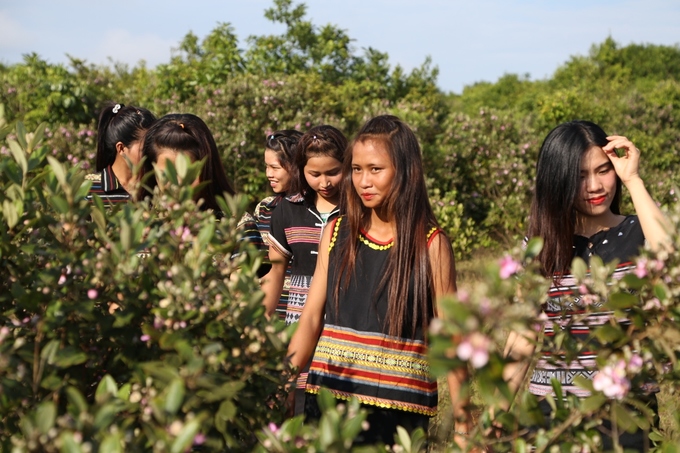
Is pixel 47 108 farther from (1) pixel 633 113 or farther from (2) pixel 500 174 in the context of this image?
(1) pixel 633 113

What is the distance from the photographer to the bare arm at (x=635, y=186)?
2.60m

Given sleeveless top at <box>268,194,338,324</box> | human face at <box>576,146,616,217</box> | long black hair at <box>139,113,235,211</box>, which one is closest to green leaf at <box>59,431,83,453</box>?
human face at <box>576,146,616,217</box>

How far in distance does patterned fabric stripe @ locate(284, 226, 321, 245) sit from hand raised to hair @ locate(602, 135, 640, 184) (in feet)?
4.76

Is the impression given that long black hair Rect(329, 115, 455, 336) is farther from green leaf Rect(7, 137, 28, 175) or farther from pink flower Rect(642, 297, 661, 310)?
green leaf Rect(7, 137, 28, 175)

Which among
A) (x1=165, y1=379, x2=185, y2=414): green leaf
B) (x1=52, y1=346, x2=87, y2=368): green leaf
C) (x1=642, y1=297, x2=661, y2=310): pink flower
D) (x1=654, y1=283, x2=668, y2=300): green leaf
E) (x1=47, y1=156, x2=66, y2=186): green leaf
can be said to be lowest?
(x1=165, y1=379, x2=185, y2=414): green leaf

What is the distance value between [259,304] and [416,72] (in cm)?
1116

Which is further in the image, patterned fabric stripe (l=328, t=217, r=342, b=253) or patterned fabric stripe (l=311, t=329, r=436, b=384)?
patterned fabric stripe (l=328, t=217, r=342, b=253)

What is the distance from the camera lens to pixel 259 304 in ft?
5.33

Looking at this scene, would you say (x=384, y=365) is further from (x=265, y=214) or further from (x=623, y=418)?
(x=265, y=214)

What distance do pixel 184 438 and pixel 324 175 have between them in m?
2.82

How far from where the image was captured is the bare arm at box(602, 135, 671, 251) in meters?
2.60

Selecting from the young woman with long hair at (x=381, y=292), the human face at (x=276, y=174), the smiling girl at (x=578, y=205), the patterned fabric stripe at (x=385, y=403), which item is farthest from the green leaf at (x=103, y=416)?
the human face at (x=276, y=174)

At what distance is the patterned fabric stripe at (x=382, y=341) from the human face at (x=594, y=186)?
0.73 meters

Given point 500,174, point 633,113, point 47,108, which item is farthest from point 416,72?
point 47,108
